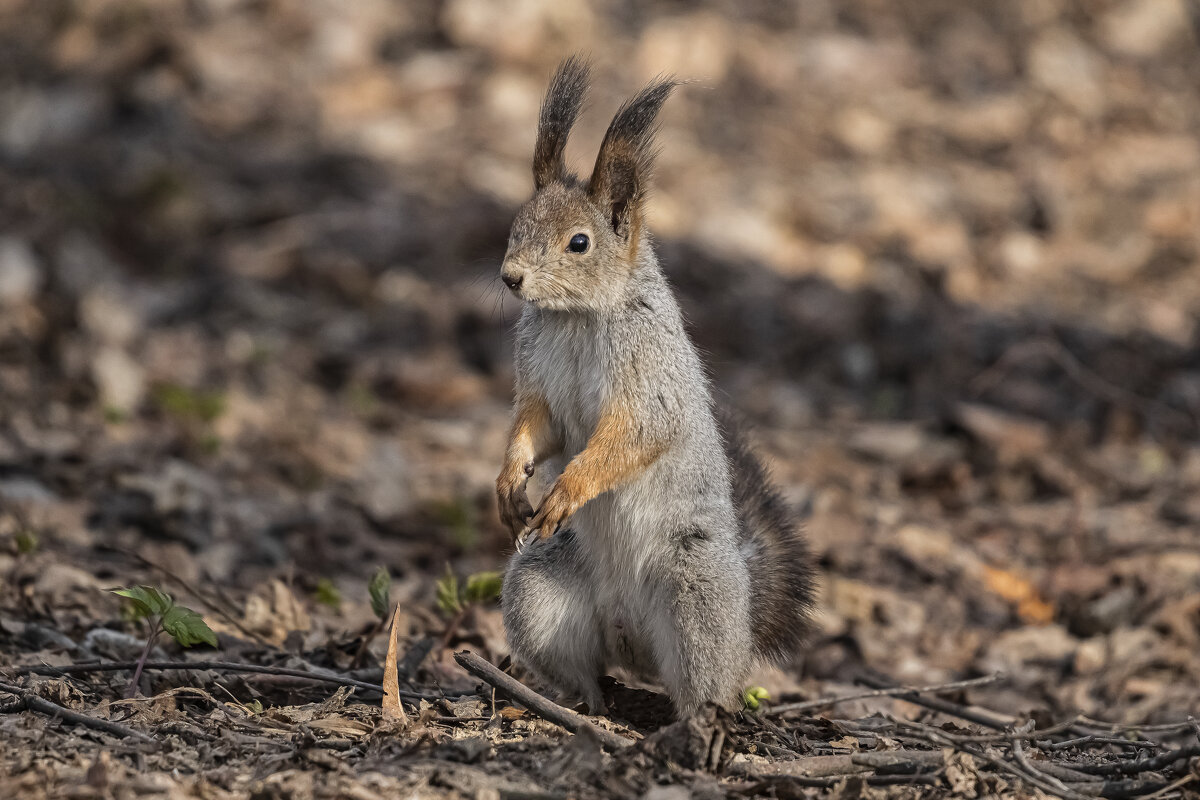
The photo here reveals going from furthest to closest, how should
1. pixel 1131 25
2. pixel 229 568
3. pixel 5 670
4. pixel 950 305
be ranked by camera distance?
pixel 1131 25, pixel 950 305, pixel 229 568, pixel 5 670

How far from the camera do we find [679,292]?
197 inches

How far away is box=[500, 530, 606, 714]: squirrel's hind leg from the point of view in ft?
13.1

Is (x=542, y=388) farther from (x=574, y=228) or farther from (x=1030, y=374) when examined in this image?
(x=1030, y=374)

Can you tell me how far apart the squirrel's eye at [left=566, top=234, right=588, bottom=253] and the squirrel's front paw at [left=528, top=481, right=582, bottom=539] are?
0.74m

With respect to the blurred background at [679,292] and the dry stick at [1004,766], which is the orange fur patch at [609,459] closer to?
the blurred background at [679,292]

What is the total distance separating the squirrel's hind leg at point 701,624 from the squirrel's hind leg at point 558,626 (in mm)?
261

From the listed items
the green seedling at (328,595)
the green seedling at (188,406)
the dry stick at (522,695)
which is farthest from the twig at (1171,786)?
the green seedling at (188,406)

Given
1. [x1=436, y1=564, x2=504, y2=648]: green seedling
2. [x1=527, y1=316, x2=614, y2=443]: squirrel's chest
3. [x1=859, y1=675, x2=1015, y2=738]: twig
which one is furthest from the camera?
[x1=436, y1=564, x2=504, y2=648]: green seedling

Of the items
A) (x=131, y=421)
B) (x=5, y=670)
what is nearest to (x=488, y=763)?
(x=5, y=670)

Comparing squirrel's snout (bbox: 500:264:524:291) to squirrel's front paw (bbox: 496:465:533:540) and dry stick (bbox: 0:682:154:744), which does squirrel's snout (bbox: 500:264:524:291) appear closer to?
squirrel's front paw (bbox: 496:465:533:540)

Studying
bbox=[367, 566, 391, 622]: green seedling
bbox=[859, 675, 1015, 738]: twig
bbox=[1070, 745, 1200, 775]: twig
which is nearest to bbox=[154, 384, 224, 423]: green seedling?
bbox=[367, 566, 391, 622]: green seedling

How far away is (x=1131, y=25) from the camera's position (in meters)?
12.2

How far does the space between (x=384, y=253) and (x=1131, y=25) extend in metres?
7.79

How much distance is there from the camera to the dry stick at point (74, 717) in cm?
325
